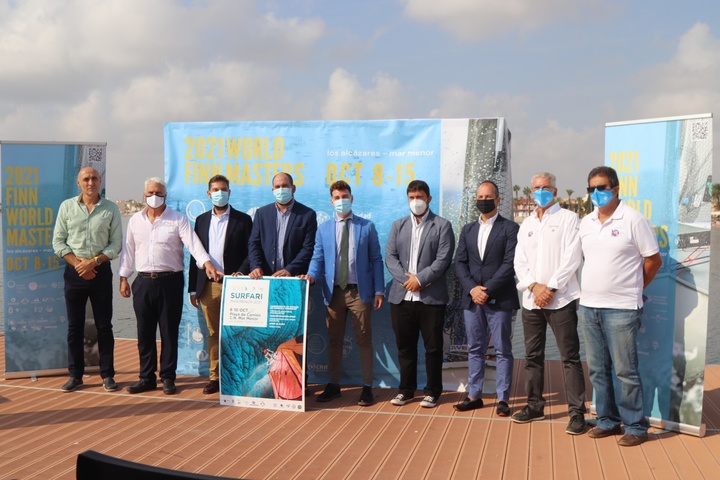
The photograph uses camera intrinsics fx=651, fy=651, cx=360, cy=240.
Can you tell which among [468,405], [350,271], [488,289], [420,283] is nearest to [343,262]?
[350,271]

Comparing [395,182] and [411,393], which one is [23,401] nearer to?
[411,393]

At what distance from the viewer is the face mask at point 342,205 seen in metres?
5.23

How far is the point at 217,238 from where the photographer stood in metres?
5.54

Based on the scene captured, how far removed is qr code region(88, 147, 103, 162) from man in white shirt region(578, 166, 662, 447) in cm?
440

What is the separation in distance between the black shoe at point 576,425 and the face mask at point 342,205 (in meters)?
2.29

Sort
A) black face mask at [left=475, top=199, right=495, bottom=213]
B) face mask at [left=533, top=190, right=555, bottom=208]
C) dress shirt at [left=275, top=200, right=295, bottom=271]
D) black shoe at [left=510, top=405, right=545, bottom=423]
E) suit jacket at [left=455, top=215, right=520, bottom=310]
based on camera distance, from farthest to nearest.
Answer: dress shirt at [left=275, top=200, right=295, bottom=271], black face mask at [left=475, top=199, right=495, bottom=213], suit jacket at [left=455, top=215, right=520, bottom=310], black shoe at [left=510, top=405, right=545, bottom=423], face mask at [left=533, top=190, right=555, bottom=208]

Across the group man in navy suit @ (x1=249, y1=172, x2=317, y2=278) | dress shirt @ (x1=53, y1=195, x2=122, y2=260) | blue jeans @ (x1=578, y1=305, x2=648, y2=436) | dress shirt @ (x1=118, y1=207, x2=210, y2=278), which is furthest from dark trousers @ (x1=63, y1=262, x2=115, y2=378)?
blue jeans @ (x1=578, y1=305, x2=648, y2=436)

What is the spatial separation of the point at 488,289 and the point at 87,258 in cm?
342

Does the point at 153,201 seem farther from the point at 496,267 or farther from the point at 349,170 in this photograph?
the point at 496,267

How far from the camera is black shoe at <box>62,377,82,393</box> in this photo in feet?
18.5

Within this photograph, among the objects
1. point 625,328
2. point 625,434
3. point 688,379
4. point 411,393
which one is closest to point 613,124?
point 625,328

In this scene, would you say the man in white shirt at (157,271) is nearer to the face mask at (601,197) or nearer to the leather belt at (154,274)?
the leather belt at (154,274)

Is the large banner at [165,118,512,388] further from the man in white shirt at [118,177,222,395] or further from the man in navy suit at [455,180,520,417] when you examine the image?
the man in white shirt at [118,177,222,395]

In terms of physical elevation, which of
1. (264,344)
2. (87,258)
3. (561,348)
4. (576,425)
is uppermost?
(87,258)
